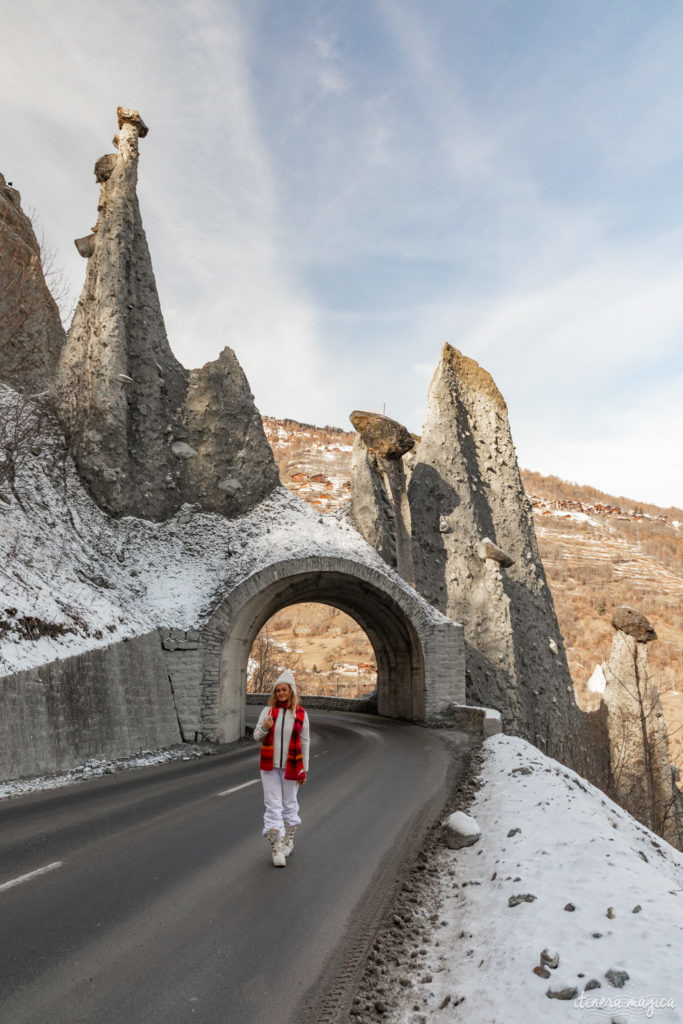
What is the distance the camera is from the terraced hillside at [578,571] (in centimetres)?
5853

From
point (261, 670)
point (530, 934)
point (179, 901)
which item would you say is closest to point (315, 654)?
point (261, 670)

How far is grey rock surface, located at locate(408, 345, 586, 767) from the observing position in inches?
1064

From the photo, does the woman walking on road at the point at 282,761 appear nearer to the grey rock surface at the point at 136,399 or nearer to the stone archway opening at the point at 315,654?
the grey rock surface at the point at 136,399

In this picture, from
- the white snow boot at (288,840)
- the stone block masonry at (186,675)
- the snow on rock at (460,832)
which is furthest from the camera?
the stone block masonry at (186,675)

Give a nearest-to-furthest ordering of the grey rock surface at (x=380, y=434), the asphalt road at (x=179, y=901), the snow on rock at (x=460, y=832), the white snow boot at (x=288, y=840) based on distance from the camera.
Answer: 1. the asphalt road at (x=179, y=901)
2. the white snow boot at (x=288, y=840)
3. the snow on rock at (x=460, y=832)
4. the grey rock surface at (x=380, y=434)

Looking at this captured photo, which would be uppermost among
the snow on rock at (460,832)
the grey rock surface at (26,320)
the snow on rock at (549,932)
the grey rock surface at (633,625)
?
the grey rock surface at (26,320)

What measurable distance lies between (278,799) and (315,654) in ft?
190

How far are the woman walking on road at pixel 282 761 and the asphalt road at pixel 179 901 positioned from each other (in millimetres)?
352

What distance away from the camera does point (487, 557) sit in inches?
1142

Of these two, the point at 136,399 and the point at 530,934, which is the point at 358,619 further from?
the point at 530,934

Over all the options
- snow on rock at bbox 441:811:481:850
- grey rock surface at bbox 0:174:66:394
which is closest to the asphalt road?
snow on rock at bbox 441:811:481:850

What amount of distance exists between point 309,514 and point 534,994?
71.8 feet

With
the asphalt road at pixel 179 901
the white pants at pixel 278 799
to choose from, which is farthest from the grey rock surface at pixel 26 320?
the white pants at pixel 278 799

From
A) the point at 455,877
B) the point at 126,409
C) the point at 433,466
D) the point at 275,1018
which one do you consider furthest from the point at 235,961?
the point at 433,466
